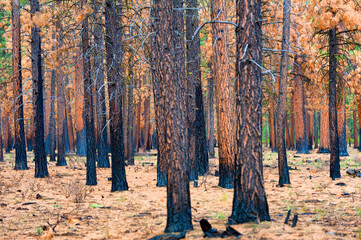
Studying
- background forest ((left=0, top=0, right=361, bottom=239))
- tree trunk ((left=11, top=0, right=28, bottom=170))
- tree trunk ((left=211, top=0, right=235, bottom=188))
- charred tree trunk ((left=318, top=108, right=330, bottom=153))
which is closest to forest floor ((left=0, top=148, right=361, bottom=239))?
background forest ((left=0, top=0, right=361, bottom=239))

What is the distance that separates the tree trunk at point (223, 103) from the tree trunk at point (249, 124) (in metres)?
5.12

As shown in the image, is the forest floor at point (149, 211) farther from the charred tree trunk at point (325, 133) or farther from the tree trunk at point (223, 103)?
the charred tree trunk at point (325, 133)

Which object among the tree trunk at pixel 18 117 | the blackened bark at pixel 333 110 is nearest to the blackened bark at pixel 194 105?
the blackened bark at pixel 333 110

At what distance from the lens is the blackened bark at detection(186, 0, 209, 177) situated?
14000 mm

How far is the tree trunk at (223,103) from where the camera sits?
39.0 feet

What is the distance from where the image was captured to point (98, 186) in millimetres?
13000

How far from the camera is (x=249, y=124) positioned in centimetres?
659

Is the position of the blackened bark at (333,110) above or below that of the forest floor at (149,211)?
above

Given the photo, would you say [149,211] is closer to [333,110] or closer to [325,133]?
[333,110]

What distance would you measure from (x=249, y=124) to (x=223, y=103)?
17.6 feet

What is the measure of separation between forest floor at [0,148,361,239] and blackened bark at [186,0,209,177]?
6.20 ft

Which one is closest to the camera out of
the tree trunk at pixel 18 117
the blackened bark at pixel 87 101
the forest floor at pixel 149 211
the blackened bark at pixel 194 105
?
the forest floor at pixel 149 211

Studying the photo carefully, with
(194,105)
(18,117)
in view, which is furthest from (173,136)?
(18,117)

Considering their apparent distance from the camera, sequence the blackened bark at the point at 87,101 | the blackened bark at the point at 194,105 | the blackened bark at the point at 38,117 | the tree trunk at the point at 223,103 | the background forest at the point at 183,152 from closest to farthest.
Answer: the background forest at the point at 183,152, the tree trunk at the point at 223,103, the blackened bark at the point at 87,101, the blackened bark at the point at 194,105, the blackened bark at the point at 38,117
